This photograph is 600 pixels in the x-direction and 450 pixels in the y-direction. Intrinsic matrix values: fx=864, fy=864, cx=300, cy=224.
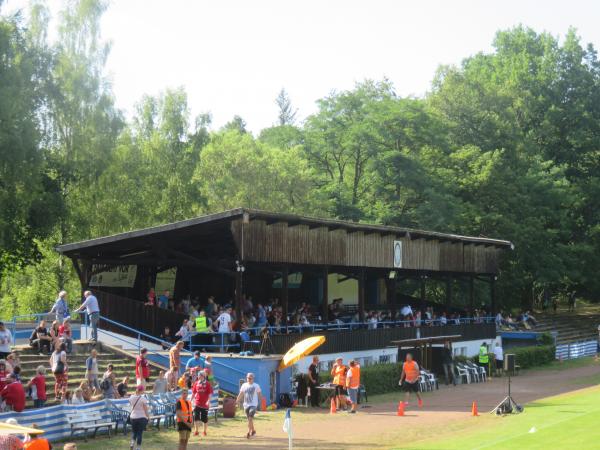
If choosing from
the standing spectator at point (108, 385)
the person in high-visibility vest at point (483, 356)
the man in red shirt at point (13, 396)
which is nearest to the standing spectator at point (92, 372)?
the standing spectator at point (108, 385)

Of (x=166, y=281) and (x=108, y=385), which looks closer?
(x=108, y=385)

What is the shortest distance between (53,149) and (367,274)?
18.4 metres

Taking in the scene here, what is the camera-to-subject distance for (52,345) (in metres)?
26.9

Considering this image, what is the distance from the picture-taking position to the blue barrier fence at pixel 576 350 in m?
51.2

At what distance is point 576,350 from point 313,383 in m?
28.3

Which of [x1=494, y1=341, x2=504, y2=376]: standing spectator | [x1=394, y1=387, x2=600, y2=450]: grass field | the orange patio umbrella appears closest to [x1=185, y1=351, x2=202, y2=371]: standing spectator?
the orange patio umbrella

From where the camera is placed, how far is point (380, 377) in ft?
112

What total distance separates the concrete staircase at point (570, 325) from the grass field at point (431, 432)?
32.1 m

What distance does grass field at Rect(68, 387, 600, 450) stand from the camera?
20328 millimetres

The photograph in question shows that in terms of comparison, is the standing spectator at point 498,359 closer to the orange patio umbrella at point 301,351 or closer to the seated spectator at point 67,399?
the orange patio umbrella at point 301,351

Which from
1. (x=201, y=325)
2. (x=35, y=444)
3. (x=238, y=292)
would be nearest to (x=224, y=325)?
(x=201, y=325)

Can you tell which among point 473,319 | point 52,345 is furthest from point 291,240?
point 473,319

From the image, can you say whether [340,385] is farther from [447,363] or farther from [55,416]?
[447,363]

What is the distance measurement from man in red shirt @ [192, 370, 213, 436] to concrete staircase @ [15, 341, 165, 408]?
3.76 m
